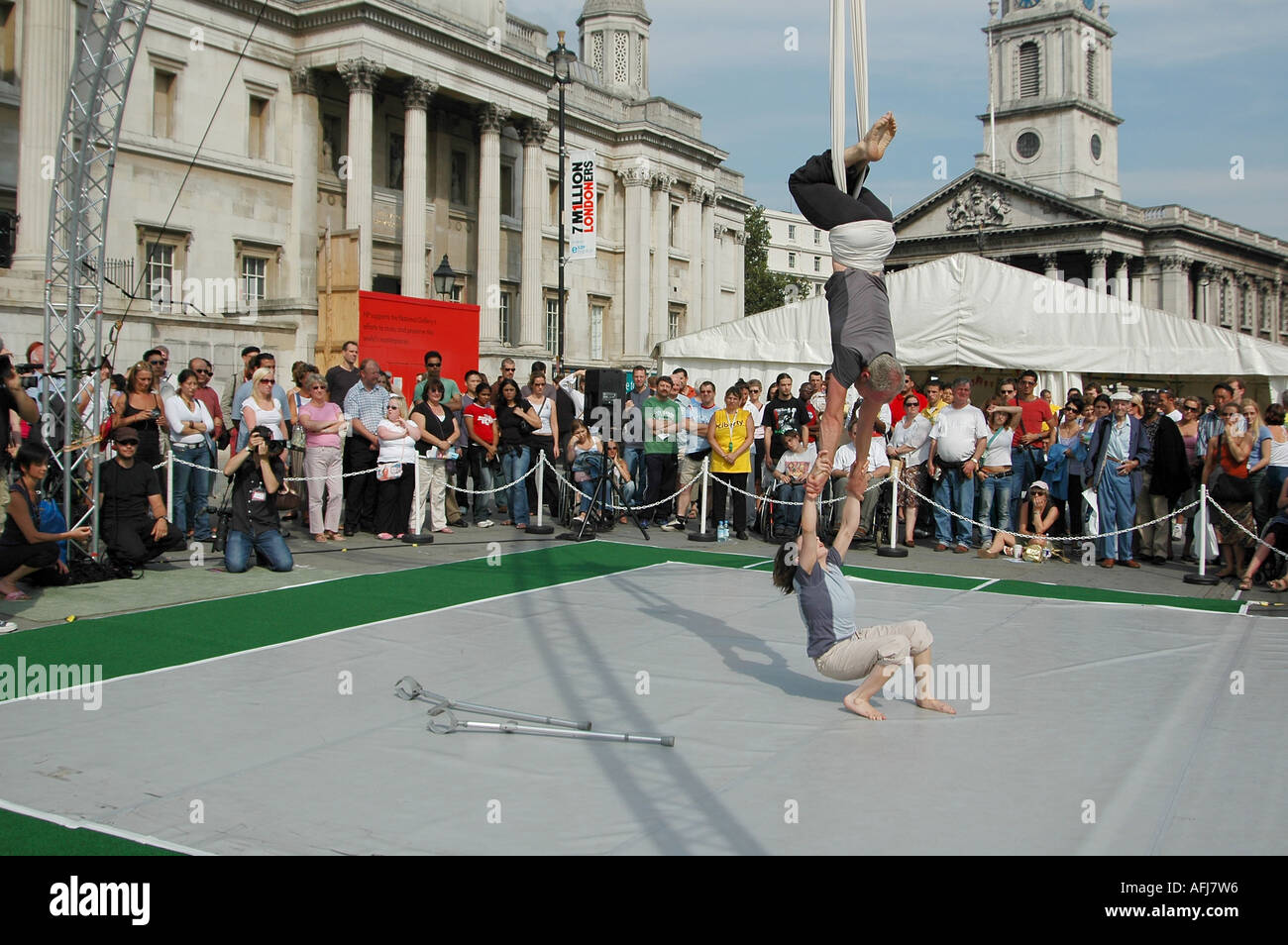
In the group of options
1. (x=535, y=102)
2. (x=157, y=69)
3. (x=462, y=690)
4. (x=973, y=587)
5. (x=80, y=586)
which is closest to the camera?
(x=462, y=690)

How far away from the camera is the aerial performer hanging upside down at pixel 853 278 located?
21.4 feet

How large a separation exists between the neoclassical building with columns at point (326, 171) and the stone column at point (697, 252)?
4.11 meters

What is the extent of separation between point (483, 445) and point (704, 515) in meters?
3.35

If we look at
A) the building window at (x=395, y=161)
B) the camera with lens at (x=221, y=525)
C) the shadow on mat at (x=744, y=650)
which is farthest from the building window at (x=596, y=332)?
the shadow on mat at (x=744, y=650)

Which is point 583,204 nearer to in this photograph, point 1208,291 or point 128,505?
point 128,505

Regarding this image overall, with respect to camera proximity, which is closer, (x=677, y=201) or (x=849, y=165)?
(x=849, y=165)

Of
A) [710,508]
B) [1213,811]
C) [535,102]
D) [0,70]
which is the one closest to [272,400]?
[710,508]

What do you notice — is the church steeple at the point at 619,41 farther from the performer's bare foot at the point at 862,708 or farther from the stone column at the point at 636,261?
the performer's bare foot at the point at 862,708

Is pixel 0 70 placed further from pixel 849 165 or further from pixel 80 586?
pixel 849 165

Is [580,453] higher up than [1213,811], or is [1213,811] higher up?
[580,453]

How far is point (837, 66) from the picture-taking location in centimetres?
621

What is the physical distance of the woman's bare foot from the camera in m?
6.32

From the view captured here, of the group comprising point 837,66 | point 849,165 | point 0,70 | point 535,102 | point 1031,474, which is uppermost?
point 535,102

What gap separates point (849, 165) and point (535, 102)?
3657 cm
